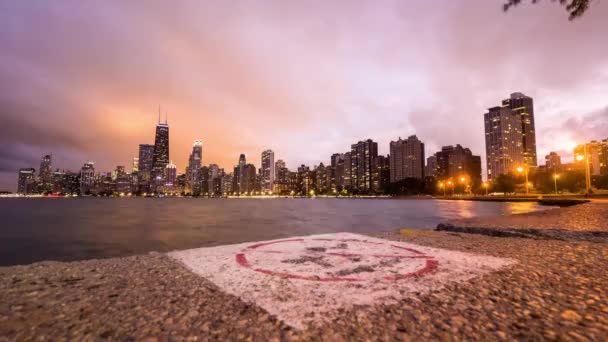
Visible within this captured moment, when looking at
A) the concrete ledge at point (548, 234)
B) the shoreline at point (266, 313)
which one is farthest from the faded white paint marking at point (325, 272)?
the concrete ledge at point (548, 234)

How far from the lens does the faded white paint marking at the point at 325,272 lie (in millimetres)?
4379

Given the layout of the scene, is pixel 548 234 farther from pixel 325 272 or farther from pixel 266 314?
pixel 266 314

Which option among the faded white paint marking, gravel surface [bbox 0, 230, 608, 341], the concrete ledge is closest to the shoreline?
gravel surface [bbox 0, 230, 608, 341]

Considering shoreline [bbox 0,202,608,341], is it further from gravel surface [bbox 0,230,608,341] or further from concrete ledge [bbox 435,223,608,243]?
concrete ledge [bbox 435,223,608,243]

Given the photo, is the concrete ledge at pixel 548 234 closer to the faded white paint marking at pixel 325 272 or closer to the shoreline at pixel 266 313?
the shoreline at pixel 266 313

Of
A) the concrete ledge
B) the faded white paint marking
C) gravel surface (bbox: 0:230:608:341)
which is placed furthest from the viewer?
the concrete ledge

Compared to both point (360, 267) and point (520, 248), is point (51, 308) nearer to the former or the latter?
point (360, 267)

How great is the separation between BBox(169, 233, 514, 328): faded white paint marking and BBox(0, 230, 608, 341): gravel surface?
0.96 feet

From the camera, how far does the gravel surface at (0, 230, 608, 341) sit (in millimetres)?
3385

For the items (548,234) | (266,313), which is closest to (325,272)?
(266,313)

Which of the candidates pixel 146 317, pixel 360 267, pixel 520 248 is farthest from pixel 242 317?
pixel 520 248

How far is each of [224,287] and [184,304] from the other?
0.86 m

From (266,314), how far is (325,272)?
245 centimetres

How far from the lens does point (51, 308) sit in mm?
4254
